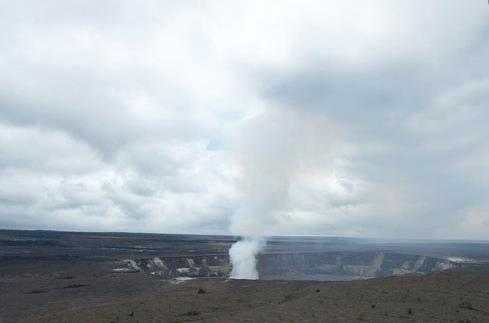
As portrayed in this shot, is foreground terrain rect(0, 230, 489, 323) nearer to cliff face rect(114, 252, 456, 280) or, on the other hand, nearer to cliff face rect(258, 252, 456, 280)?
cliff face rect(114, 252, 456, 280)

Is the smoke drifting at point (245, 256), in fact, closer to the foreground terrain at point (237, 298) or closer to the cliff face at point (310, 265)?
the cliff face at point (310, 265)

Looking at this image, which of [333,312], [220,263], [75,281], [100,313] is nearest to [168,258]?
[220,263]

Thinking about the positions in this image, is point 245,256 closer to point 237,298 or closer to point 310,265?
point 310,265

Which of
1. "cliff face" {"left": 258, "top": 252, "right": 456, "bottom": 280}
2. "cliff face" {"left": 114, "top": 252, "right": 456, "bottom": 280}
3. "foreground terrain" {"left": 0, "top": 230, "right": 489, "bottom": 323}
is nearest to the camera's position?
"foreground terrain" {"left": 0, "top": 230, "right": 489, "bottom": 323}

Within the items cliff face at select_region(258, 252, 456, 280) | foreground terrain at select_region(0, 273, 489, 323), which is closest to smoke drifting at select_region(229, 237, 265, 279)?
cliff face at select_region(258, 252, 456, 280)

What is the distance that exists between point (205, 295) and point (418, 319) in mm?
19658

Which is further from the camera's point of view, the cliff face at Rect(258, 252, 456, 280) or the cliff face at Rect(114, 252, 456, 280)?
the cliff face at Rect(258, 252, 456, 280)

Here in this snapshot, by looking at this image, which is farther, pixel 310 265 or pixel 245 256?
pixel 310 265

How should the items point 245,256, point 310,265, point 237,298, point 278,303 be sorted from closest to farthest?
1. point 278,303
2. point 237,298
3. point 245,256
4. point 310,265

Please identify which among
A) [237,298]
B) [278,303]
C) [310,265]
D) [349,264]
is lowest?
[310,265]

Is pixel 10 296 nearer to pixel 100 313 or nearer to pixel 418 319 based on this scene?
pixel 100 313

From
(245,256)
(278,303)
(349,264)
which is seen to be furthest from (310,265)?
(278,303)

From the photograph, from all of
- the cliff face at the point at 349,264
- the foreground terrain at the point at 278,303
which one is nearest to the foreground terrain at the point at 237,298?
the foreground terrain at the point at 278,303

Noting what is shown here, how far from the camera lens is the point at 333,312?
28.0 meters
